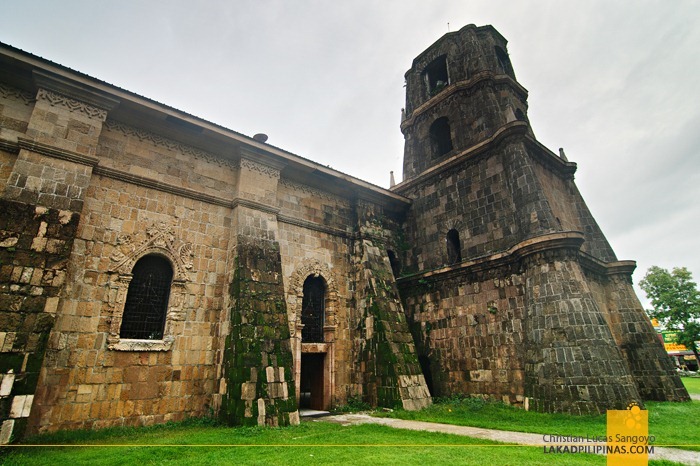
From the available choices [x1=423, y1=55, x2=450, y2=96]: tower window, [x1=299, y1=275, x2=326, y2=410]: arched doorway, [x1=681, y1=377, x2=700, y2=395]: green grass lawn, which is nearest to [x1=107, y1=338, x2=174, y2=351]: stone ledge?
[x1=299, y1=275, x2=326, y2=410]: arched doorway

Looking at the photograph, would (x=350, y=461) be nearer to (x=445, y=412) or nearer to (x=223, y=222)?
(x=445, y=412)

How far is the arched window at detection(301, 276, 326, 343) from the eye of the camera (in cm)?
1211

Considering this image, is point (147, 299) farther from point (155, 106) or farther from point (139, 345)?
point (155, 106)

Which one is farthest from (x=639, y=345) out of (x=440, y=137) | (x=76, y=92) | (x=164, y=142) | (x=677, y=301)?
(x=677, y=301)

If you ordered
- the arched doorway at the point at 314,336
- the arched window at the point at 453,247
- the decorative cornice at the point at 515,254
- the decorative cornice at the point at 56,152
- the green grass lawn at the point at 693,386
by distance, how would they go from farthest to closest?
the green grass lawn at the point at 693,386, the arched window at the point at 453,247, the arched doorway at the point at 314,336, the decorative cornice at the point at 515,254, the decorative cornice at the point at 56,152

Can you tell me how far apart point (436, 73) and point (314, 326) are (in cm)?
1481

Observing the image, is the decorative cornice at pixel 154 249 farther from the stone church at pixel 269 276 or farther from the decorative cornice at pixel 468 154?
the decorative cornice at pixel 468 154

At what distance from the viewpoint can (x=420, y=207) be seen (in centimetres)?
1616

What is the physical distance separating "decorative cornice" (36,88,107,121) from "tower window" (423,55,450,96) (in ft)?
47.9

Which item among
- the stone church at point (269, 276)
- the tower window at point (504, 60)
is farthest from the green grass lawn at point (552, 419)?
the tower window at point (504, 60)

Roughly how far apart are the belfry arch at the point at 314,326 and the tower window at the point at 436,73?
1184cm

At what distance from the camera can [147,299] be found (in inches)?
362

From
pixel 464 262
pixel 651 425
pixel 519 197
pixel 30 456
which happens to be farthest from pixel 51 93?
pixel 651 425

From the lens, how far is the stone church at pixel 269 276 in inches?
308
